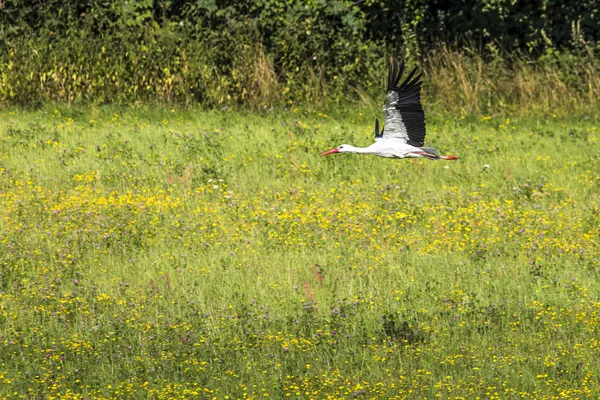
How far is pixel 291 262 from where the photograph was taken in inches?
417

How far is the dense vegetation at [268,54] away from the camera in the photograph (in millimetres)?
17234

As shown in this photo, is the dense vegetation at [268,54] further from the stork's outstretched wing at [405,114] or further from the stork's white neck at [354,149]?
the stork's outstretched wing at [405,114]

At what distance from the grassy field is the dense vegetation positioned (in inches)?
40.9

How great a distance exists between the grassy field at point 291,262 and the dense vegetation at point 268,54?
1040 millimetres

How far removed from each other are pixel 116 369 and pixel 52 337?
0.91 metres

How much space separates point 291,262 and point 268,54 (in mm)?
7560

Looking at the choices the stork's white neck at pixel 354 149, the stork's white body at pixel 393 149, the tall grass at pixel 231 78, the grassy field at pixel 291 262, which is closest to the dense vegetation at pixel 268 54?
the tall grass at pixel 231 78

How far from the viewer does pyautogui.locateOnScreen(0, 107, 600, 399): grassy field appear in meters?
8.23

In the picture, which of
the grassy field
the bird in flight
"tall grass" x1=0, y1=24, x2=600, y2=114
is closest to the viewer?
the grassy field

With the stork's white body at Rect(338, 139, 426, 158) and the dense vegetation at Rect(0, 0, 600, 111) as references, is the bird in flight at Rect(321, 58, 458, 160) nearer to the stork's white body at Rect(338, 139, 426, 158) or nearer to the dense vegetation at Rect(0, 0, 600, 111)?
the stork's white body at Rect(338, 139, 426, 158)

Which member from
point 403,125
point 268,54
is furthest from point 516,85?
point 403,125

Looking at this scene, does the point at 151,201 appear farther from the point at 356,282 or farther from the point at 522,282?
the point at 522,282

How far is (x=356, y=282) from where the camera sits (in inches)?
396

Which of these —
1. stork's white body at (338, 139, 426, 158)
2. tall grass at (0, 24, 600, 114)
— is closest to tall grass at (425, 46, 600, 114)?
tall grass at (0, 24, 600, 114)
